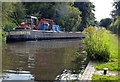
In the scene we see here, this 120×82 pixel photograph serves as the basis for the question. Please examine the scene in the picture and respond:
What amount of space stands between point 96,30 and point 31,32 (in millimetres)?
14954

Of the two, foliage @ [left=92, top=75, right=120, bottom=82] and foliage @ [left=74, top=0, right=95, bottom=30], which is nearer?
foliage @ [left=92, top=75, right=120, bottom=82]

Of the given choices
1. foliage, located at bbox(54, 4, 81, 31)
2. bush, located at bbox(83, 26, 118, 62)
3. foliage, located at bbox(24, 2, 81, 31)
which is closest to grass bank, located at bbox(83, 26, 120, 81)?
bush, located at bbox(83, 26, 118, 62)

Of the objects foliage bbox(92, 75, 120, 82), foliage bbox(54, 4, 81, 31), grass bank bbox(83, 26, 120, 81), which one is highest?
foliage bbox(54, 4, 81, 31)

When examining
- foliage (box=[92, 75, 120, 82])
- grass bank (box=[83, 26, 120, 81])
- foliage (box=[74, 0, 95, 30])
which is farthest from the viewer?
foliage (box=[74, 0, 95, 30])

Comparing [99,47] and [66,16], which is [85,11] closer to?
[66,16]

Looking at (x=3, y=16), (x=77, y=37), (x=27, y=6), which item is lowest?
(x=77, y=37)

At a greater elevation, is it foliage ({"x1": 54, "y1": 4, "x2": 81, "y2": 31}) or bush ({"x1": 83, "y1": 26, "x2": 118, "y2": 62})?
foliage ({"x1": 54, "y1": 4, "x2": 81, "y2": 31})

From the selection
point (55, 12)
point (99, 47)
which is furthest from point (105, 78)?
point (55, 12)

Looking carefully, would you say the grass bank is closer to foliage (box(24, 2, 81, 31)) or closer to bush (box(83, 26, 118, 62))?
bush (box(83, 26, 118, 62))

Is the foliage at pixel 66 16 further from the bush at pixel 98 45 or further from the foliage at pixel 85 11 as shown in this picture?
the bush at pixel 98 45

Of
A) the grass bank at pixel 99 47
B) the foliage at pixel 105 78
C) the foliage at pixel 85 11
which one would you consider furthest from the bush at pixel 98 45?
the foliage at pixel 85 11

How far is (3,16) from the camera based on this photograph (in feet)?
49.5

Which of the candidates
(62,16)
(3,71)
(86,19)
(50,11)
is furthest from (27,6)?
(3,71)

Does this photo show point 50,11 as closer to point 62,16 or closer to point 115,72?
point 62,16
